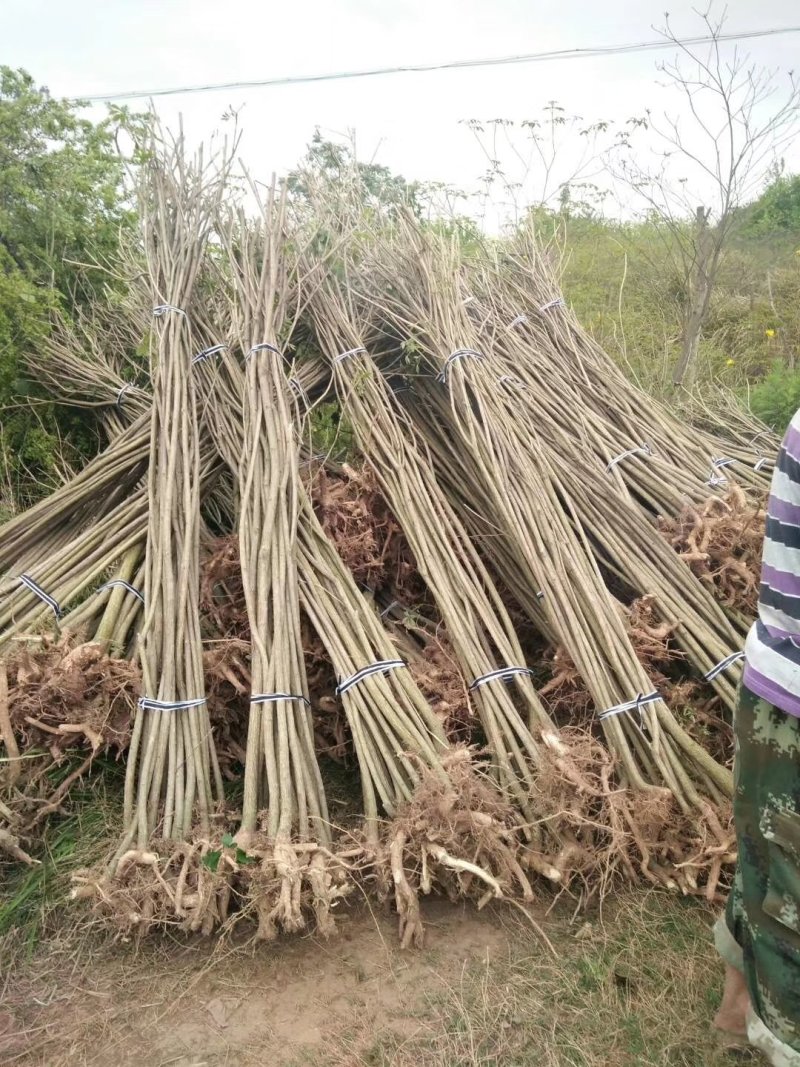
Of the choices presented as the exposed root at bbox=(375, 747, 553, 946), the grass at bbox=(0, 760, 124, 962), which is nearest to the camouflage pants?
the exposed root at bbox=(375, 747, 553, 946)

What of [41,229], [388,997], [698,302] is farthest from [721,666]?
[41,229]

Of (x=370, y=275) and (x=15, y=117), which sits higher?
(x=15, y=117)

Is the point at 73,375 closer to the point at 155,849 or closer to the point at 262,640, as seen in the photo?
the point at 262,640

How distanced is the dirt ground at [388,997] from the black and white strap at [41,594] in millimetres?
1093

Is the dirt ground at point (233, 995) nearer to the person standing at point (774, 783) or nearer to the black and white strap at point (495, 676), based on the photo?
the black and white strap at point (495, 676)

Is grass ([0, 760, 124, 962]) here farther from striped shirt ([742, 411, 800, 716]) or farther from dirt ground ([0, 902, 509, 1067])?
striped shirt ([742, 411, 800, 716])

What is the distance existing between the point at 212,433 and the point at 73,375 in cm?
133

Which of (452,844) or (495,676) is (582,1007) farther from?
(495,676)

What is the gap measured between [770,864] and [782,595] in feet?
1.61

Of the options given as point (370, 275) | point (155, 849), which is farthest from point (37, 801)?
point (370, 275)

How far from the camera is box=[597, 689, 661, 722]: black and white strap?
227 centimetres

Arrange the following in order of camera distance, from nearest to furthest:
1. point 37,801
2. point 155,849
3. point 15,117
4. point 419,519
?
point 155,849 → point 37,801 → point 419,519 → point 15,117

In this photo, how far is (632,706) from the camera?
7.47ft

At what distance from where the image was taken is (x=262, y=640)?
2.40m
